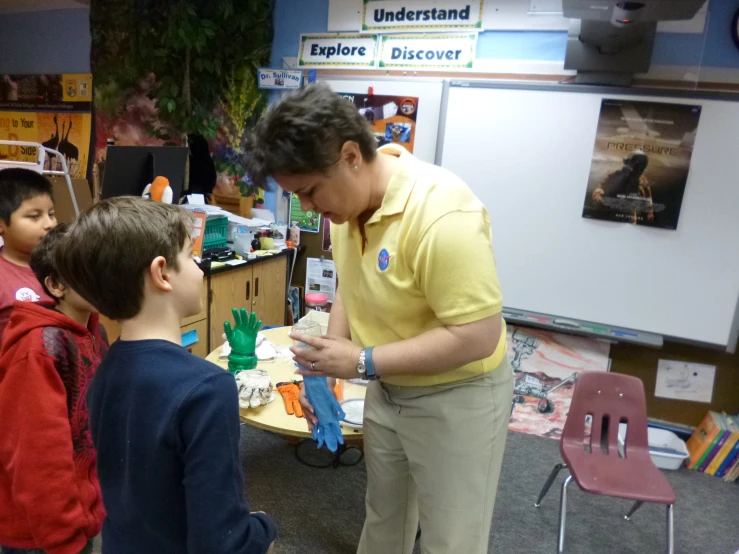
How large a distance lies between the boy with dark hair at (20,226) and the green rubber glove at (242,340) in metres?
0.60

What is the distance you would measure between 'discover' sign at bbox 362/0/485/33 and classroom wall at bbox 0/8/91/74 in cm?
231

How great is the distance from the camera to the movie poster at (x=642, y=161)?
7.66 feet

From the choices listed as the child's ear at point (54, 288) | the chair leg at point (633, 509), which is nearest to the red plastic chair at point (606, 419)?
the chair leg at point (633, 509)

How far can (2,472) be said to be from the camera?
3.56 feet

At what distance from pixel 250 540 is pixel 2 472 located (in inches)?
26.3

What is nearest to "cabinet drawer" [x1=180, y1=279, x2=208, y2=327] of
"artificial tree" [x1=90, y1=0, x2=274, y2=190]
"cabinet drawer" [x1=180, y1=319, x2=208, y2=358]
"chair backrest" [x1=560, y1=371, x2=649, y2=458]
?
"cabinet drawer" [x1=180, y1=319, x2=208, y2=358]

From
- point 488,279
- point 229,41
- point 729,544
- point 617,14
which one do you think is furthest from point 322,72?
point 729,544

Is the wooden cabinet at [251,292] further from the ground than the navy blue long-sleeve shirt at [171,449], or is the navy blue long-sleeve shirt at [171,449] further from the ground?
the navy blue long-sleeve shirt at [171,449]

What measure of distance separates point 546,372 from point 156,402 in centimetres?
242

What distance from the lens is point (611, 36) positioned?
2135mm

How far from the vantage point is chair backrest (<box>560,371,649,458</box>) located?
75.5 inches

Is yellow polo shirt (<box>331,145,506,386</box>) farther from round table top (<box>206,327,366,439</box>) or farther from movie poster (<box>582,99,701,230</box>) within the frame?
movie poster (<box>582,99,701,230</box>)

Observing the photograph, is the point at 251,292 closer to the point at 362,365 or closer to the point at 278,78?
the point at 278,78

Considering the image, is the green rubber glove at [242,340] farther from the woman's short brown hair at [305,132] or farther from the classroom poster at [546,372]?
the classroom poster at [546,372]
